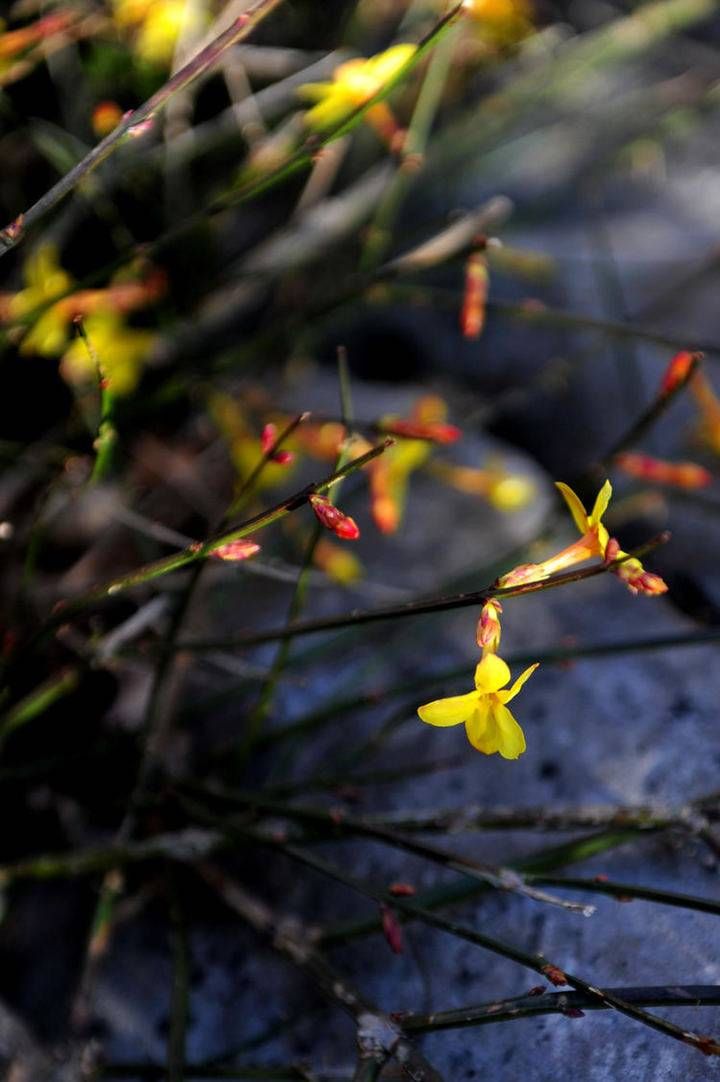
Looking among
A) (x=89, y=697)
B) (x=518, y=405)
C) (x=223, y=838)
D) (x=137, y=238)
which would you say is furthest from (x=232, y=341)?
(x=223, y=838)

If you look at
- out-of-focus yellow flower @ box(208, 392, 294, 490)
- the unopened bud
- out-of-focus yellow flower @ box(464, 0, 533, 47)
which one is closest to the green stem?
the unopened bud

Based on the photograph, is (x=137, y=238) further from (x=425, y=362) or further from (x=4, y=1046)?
(x=4, y=1046)

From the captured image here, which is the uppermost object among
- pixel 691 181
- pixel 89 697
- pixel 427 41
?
pixel 427 41

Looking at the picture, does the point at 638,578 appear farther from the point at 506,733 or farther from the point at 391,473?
the point at 391,473

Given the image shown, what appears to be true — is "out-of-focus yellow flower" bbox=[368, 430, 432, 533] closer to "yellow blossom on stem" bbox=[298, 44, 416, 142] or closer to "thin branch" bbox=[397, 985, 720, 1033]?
"yellow blossom on stem" bbox=[298, 44, 416, 142]

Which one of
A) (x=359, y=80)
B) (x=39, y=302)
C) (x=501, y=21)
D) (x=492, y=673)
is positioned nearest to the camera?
(x=492, y=673)

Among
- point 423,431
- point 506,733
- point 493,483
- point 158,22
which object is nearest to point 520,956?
point 506,733

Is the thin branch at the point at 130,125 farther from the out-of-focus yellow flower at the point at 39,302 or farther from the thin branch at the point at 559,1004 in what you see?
the thin branch at the point at 559,1004
